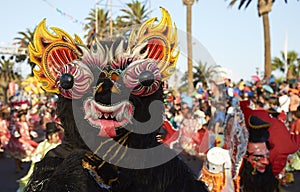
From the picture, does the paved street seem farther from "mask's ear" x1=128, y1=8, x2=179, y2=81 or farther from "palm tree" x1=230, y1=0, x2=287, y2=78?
"palm tree" x1=230, y1=0, x2=287, y2=78

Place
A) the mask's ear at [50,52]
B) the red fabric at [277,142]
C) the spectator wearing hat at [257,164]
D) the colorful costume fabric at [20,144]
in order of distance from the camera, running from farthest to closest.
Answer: the colorful costume fabric at [20,144] → the red fabric at [277,142] → the spectator wearing hat at [257,164] → the mask's ear at [50,52]

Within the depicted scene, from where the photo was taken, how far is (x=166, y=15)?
2102 millimetres

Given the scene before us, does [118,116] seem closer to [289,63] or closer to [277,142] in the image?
[277,142]

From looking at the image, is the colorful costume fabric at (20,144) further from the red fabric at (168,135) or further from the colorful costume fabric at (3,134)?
the red fabric at (168,135)

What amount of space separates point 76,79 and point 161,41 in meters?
0.47

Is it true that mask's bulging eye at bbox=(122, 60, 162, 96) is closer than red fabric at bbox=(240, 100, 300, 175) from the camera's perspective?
Yes

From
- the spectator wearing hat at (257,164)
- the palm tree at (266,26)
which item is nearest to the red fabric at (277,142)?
the spectator wearing hat at (257,164)

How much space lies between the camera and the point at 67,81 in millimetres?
1873

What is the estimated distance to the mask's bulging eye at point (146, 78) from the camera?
1.89 metres

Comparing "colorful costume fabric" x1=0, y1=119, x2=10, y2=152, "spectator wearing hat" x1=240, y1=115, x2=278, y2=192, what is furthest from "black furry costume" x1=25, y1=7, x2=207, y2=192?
"colorful costume fabric" x1=0, y1=119, x2=10, y2=152

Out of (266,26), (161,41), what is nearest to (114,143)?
(161,41)

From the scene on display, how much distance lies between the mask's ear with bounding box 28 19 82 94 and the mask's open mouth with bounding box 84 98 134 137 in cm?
30

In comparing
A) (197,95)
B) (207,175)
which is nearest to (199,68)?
(207,175)

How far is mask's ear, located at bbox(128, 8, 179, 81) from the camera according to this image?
204 cm
